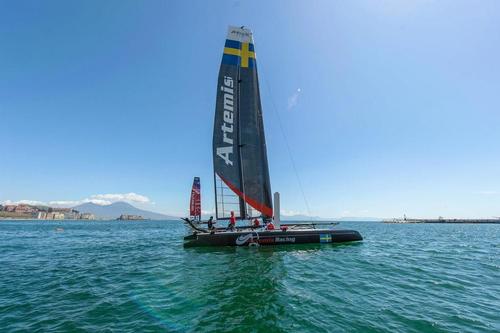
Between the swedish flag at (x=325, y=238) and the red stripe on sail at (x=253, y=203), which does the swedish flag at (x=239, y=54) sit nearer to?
the red stripe on sail at (x=253, y=203)

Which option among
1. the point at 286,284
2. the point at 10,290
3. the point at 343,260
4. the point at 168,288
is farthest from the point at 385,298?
the point at 10,290

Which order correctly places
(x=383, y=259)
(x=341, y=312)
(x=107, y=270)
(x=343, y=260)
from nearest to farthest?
1. (x=341, y=312)
2. (x=107, y=270)
3. (x=343, y=260)
4. (x=383, y=259)

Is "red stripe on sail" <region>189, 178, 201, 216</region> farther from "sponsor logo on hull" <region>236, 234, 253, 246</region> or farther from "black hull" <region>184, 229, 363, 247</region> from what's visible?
"sponsor logo on hull" <region>236, 234, 253, 246</region>

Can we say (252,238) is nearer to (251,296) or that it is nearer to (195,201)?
(251,296)

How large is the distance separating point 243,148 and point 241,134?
1.05 metres

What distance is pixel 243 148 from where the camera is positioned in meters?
17.9

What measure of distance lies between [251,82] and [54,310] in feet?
54.7

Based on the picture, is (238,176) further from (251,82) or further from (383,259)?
(383,259)

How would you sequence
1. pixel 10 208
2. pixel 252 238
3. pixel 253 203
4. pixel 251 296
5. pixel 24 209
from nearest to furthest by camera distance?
pixel 251 296 → pixel 252 238 → pixel 253 203 → pixel 10 208 → pixel 24 209

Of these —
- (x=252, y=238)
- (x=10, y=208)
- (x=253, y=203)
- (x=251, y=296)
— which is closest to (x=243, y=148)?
(x=253, y=203)

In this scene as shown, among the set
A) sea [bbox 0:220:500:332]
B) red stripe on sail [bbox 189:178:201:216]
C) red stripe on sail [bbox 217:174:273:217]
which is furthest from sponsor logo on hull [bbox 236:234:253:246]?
red stripe on sail [bbox 189:178:201:216]

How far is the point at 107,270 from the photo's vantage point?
10.6 meters

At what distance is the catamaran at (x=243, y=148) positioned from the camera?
1736 cm

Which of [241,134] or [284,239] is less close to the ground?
[241,134]
